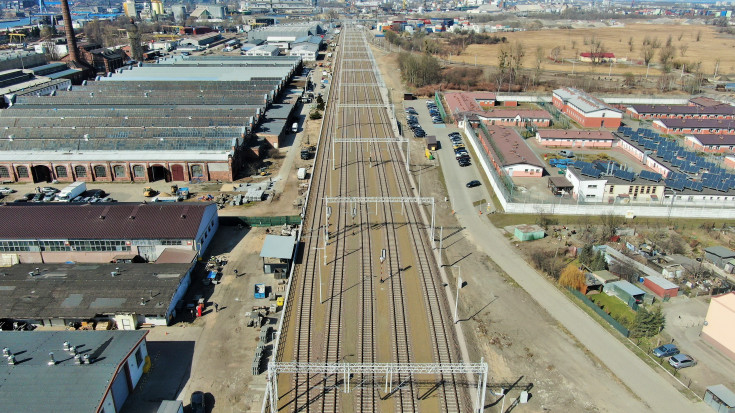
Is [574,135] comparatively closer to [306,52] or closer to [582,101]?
[582,101]

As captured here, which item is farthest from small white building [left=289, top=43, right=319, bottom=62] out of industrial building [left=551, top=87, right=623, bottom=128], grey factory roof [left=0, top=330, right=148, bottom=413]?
grey factory roof [left=0, top=330, right=148, bottom=413]

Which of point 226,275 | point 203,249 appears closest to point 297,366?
point 226,275

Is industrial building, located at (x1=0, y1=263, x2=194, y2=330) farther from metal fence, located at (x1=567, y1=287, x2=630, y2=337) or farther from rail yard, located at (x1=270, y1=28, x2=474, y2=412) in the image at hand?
metal fence, located at (x1=567, y1=287, x2=630, y2=337)

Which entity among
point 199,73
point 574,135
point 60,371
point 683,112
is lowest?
point 60,371

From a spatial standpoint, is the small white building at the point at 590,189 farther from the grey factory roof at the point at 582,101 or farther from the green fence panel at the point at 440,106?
the green fence panel at the point at 440,106

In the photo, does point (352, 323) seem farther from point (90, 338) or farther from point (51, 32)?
point (51, 32)

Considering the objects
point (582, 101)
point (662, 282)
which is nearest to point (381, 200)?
point (662, 282)

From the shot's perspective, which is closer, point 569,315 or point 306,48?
point 569,315
